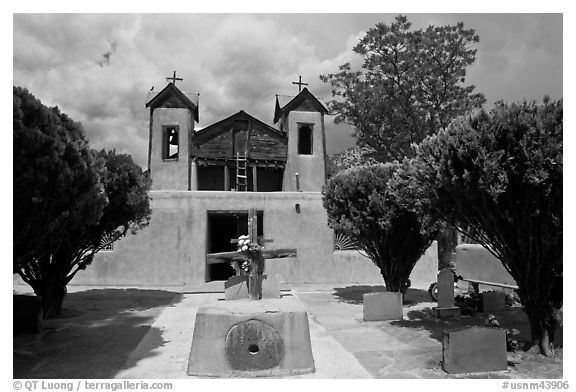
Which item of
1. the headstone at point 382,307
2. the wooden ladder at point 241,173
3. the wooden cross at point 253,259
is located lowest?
the headstone at point 382,307

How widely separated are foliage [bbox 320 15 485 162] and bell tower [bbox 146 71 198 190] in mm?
8276

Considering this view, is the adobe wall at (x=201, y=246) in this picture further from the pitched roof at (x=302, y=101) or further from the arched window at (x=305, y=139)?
the pitched roof at (x=302, y=101)

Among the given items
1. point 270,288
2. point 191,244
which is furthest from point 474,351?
point 191,244

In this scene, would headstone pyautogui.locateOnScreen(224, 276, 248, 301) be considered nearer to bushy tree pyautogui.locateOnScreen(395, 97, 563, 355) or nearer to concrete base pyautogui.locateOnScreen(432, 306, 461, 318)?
bushy tree pyautogui.locateOnScreen(395, 97, 563, 355)

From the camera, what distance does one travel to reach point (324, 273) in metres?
18.7

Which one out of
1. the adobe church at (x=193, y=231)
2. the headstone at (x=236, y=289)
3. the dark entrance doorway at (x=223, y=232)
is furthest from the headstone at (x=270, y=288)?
the dark entrance doorway at (x=223, y=232)

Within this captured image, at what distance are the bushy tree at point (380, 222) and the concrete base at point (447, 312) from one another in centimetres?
183

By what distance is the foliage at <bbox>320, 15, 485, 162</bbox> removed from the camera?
21203 mm

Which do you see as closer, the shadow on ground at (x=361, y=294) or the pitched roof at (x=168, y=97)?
the shadow on ground at (x=361, y=294)

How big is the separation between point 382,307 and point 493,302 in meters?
4.04

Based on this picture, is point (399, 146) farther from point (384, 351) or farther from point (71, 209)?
point (71, 209)

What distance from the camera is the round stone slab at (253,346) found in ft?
21.4

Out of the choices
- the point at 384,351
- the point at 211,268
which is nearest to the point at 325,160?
the point at 211,268

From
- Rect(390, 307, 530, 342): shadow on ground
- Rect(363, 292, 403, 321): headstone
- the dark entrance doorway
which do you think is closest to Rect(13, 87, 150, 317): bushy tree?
Rect(363, 292, 403, 321): headstone
